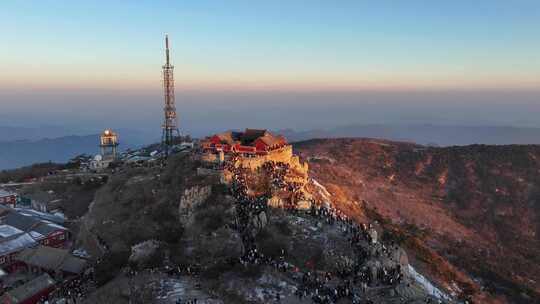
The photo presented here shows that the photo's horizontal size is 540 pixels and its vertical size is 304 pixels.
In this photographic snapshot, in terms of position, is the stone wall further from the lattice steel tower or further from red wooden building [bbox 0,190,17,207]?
red wooden building [bbox 0,190,17,207]

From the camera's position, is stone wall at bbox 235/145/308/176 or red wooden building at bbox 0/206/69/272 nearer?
red wooden building at bbox 0/206/69/272

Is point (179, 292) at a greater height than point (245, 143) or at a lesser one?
lesser

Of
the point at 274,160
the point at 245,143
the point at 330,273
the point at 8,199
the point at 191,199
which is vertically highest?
the point at 245,143

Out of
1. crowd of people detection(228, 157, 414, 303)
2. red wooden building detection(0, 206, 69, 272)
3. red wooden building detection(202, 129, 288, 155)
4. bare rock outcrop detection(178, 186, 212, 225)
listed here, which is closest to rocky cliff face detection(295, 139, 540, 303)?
red wooden building detection(202, 129, 288, 155)

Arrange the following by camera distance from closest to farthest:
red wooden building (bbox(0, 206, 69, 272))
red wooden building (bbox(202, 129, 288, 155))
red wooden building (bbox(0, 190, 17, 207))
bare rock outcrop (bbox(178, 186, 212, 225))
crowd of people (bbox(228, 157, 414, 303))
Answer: crowd of people (bbox(228, 157, 414, 303))
bare rock outcrop (bbox(178, 186, 212, 225))
red wooden building (bbox(0, 206, 69, 272))
red wooden building (bbox(202, 129, 288, 155))
red wooden building (bbox(0, 190, 17, 207))

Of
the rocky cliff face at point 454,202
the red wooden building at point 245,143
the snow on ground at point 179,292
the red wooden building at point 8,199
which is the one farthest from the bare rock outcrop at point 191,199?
the red wooden building at point 8,199

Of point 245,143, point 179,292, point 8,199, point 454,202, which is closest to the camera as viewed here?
point 179,292

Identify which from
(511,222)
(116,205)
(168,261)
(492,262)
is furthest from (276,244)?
(511,222)

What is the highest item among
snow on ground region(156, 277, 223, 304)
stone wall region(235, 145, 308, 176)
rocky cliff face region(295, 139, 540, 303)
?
stone wall region(235, 145, 308, 176)

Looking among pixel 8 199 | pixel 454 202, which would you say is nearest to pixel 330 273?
pixel 8 199

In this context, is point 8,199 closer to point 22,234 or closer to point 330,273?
point 22,234
